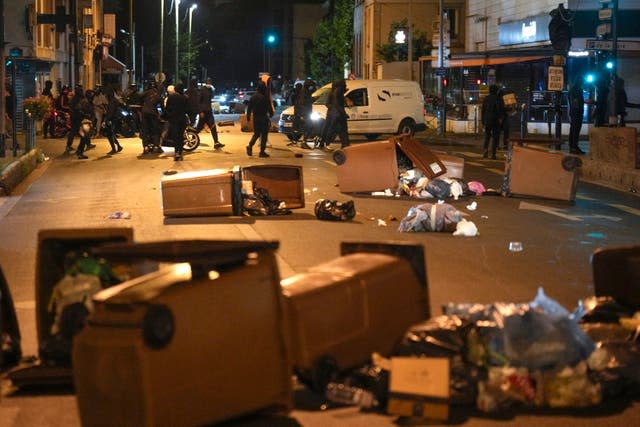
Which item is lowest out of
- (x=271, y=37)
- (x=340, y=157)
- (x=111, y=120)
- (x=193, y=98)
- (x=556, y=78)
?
(x=340, y=157)

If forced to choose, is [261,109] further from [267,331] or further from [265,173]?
[267,331]

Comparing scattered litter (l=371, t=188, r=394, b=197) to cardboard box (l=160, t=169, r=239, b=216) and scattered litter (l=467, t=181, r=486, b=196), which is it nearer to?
scattered litter (l=467, t=181, r=486, b=196)

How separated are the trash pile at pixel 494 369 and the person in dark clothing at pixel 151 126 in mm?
21202

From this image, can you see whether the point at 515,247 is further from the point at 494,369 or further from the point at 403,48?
the point at 403,48

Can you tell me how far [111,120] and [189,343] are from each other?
24.2m

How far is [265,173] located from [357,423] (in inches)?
368

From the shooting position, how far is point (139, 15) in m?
87.6

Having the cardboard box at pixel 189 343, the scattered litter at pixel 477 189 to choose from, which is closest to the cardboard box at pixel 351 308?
the cardboard box at pixel 189 343

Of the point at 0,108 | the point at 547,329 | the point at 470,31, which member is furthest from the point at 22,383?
the point at 470,31

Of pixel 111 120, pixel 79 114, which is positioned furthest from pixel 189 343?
pixel 111 120

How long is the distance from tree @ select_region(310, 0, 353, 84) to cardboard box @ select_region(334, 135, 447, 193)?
56844 millimetres

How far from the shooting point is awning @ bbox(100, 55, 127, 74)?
61203 millimetres

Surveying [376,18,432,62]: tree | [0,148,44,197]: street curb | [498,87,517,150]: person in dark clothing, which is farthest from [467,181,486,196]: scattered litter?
[376,18,432,62]: tree

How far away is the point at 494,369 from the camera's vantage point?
6199mm
